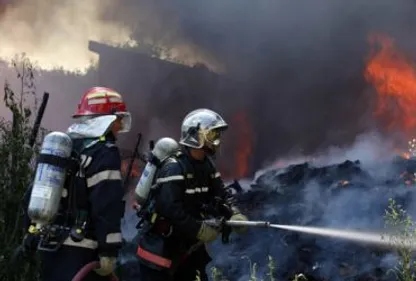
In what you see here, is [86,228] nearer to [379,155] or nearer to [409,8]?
[379,155]

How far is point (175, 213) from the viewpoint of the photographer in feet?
15.1

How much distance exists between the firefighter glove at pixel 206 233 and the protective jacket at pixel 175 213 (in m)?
0.05

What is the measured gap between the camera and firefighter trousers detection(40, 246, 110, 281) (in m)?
4.07

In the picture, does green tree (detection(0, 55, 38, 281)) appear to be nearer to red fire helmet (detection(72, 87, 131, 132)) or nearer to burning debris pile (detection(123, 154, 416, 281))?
red fire helmet (detection(72, 87, 131, 132))

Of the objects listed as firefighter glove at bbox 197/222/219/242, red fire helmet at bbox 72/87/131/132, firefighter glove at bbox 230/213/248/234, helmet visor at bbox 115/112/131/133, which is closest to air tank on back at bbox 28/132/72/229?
red fire helmet at bbox 72/87/131/132

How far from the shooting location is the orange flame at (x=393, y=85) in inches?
757

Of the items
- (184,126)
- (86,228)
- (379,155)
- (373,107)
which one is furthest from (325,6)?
(86,228)

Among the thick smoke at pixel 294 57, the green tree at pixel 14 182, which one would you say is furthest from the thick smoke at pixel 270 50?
the green tree at pixel 14 182

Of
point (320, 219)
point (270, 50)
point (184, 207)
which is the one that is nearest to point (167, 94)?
point (270, 50)

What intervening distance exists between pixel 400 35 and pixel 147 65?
975cm

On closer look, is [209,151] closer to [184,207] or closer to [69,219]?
[184,207]

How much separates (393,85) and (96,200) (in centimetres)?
1753

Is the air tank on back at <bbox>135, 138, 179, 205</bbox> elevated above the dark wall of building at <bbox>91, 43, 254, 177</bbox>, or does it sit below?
below

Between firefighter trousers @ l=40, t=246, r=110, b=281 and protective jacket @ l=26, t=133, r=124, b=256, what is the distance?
1.8 inches
